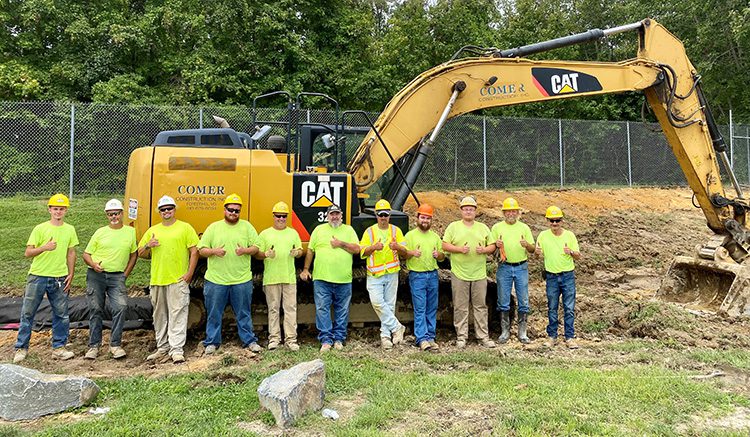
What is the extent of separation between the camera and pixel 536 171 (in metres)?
15.8

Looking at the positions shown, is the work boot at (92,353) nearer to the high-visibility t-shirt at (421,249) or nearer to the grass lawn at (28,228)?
the grass lawn at (28,228)

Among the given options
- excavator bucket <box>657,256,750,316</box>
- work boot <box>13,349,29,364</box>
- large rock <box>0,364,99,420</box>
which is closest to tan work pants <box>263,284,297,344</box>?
large rock <box>0,364,99,420</box>

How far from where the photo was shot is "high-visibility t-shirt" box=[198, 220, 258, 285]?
5.77 meters

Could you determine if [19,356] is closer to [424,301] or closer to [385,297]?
[385,297]

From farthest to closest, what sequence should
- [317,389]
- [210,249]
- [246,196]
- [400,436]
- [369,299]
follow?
[369,299]
[246,196]
[210,249]
[317,389]
[400,436]

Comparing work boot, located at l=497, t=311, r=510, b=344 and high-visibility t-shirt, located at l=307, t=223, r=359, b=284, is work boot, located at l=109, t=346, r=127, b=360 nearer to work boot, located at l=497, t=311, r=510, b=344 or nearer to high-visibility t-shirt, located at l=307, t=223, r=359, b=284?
high-visibility t-shirt, located at l=307, t=223, r=359, b=284

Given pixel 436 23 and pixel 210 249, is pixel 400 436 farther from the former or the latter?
pixel 436 23

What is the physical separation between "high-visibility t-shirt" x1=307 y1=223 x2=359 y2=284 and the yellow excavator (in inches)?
14.1

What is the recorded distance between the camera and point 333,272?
601 cm

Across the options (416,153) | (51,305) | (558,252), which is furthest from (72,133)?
(558,252)

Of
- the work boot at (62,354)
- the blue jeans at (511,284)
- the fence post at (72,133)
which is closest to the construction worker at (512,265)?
the blue jeans at (511,284)

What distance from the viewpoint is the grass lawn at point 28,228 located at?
28.7 ft

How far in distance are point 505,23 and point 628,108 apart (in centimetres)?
645

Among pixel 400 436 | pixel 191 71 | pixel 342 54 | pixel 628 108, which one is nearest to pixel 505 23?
pixel 628 108
